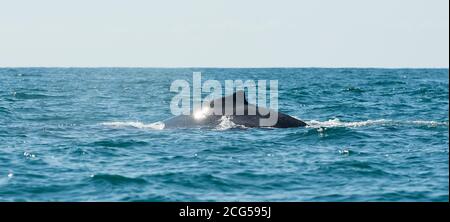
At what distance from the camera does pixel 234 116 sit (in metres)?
23.5

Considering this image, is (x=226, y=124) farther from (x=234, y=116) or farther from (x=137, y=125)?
(x=137, y=125)

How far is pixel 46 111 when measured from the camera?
33094mm

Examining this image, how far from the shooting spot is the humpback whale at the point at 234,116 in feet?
76.6

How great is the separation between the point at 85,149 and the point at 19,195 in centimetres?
574

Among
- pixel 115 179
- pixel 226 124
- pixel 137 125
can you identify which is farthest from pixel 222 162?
pixel 137 125

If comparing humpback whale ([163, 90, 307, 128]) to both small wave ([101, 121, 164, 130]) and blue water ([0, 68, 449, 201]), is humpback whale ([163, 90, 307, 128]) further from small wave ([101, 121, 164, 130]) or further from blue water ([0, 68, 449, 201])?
blue water ([0, 68, 449, 201])

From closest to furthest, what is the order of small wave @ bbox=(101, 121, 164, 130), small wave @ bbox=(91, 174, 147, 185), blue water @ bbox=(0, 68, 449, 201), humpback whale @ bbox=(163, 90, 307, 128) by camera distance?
blue water @ bbox=(0, 68, 449, 201) → small wave @ bbox=(91, 174, 147, 185) → humpback whale @ bbox=(163, 90, 307, 128) → small wave @ bbox=(101, 121, 164, 130)

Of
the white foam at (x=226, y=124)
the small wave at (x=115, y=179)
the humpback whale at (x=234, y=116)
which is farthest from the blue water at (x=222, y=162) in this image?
the humpback whale at (x=234, y=116)

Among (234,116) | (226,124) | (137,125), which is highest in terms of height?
(234,116)

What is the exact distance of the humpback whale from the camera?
2334 cm

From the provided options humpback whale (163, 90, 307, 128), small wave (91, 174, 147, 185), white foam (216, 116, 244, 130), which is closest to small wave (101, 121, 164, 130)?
humpback whale (163, 90, 307, 128)

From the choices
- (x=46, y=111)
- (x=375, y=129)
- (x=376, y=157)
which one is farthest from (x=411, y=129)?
(x=46, y=111)
